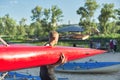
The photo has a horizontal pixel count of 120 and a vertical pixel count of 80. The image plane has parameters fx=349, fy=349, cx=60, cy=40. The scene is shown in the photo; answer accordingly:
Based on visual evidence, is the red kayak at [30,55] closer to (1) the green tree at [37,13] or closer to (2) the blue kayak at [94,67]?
(2) the blue kayak at [94,67]

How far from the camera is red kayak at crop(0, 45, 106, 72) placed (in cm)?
444

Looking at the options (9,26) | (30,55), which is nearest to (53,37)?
(30,55)

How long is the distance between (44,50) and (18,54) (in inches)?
20.4

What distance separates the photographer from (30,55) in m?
4.75

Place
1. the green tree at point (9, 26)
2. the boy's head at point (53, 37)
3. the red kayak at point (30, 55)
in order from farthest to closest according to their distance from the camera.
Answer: the green tree at point (9, 26) < the boy's head at point (53, 37) < the red kayak at point (30, 55)

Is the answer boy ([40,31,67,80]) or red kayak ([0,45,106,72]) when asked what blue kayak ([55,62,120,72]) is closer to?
red kayak ([0,45,106,72])

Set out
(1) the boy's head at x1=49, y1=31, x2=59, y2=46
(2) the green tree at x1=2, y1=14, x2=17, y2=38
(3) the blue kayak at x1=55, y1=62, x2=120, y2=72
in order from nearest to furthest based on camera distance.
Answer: (1) the boy's head at x1=49, y1=31, x2=59, y2=46 → (3) the blue kayak at x1=55, y1=62, x2=120, y2=72 → (2) the green tree at x1=2, y1=14, x2=17, y2=38

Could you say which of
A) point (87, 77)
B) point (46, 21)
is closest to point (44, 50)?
point (87, 77)

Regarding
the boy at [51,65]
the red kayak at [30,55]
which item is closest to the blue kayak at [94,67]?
the red kayak at [30,55]

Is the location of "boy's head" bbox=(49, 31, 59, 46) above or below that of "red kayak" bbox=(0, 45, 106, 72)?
above

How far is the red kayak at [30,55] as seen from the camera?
14.6ft

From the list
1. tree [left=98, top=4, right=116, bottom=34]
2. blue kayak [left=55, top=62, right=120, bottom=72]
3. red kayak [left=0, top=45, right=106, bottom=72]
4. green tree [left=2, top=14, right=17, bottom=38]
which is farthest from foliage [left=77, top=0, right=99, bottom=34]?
red kayak [left=0, top=45, right=106, bottom=72]

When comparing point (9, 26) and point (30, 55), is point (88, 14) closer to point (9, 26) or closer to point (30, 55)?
point (9, 26)

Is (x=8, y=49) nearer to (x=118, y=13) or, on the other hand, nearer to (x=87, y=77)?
(x=87, y=77)
